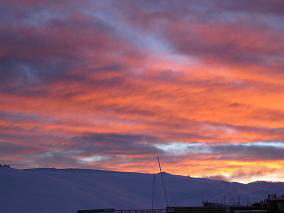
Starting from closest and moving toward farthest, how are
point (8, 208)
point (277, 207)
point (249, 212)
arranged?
point (249, 212), point (277, 207), point (8, 208)

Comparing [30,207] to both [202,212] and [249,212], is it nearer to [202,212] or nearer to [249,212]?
[202,212]

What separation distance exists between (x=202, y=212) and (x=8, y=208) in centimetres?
12650

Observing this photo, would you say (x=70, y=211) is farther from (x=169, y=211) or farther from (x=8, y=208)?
(x=169, y=211)

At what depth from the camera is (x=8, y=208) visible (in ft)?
646

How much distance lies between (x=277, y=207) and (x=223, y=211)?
9905 millimetres

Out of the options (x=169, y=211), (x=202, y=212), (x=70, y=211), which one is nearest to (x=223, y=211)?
(x=202, y=212)

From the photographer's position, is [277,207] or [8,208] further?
[8,208]

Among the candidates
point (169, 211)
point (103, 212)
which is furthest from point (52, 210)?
point (169, 211)

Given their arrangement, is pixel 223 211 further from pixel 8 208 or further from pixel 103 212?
pixel 8 208

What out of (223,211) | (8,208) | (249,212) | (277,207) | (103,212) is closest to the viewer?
(249,212)

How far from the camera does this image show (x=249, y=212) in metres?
71.9

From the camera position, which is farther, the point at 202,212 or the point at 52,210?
the point at 52,210

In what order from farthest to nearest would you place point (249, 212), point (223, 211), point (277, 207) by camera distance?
point (223, 211)
point (277, 207)
point (249, 212)

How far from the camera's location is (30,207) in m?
199
